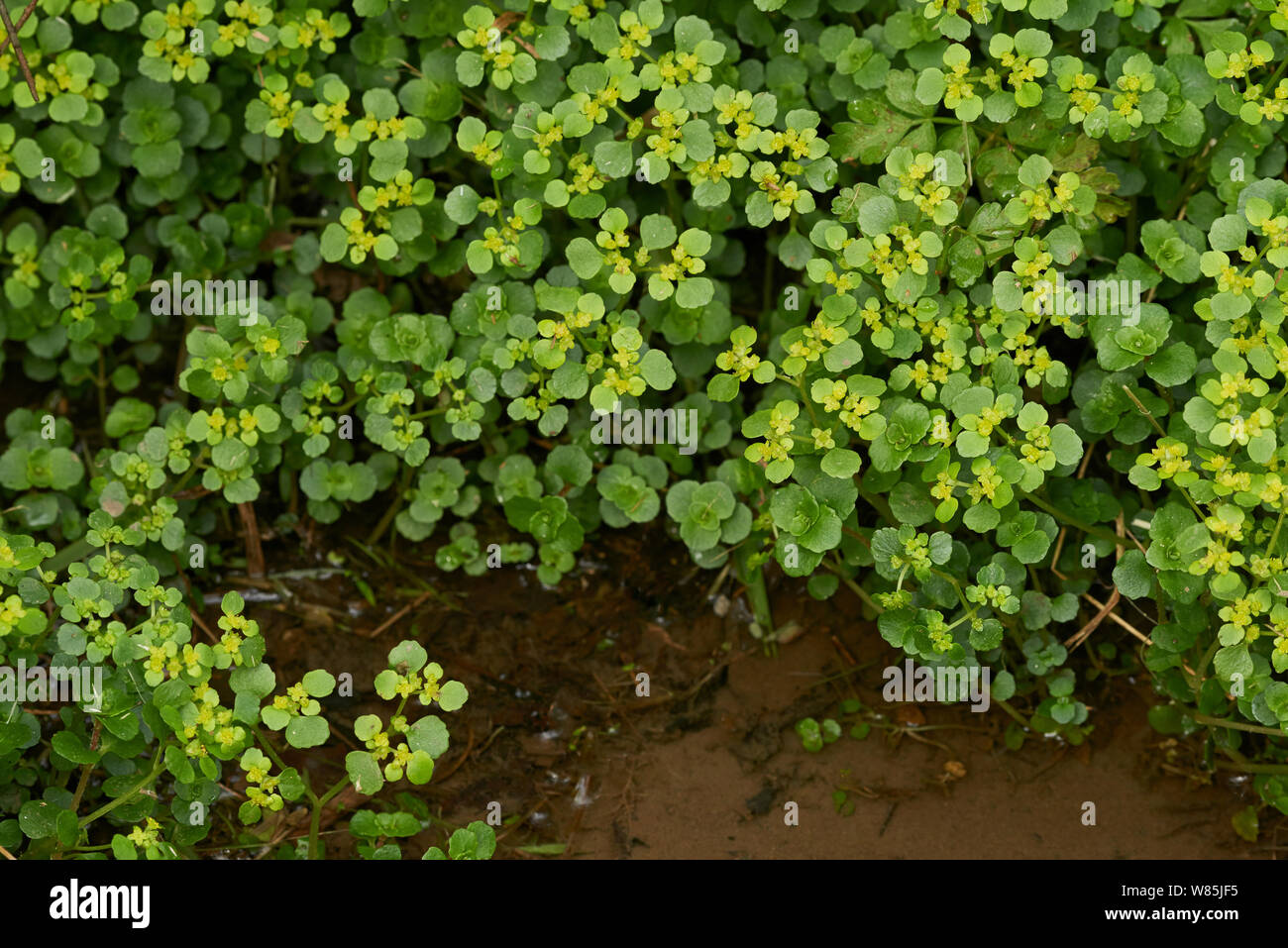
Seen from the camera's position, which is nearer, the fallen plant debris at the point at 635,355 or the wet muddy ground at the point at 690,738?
the fallen plant debris at the point at 635,355

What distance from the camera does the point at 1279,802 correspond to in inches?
122

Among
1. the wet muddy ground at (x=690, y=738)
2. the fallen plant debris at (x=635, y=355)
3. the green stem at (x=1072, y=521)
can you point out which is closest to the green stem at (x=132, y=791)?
the fallen plant debris at (x=635, y=355)

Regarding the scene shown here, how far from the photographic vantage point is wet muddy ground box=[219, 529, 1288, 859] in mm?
3342

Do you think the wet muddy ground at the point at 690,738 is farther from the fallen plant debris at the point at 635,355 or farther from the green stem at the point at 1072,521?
the green stem at the point at 1072,521

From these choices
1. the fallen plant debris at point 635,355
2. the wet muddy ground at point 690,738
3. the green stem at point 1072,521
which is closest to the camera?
the fallen plant debris at point 635,355

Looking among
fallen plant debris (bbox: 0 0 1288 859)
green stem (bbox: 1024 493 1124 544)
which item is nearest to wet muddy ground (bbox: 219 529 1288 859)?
fallen plant debris (bbox: 0 0 1288 859)

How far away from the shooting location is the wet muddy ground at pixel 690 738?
334cm

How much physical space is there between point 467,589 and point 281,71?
5.54 ft

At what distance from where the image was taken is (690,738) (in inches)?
138

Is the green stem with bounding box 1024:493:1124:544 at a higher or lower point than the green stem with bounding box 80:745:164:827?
higher

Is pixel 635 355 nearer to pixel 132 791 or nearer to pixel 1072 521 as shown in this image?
pixel 1072 521

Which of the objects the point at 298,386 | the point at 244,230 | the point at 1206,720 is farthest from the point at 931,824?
the point at 244,230

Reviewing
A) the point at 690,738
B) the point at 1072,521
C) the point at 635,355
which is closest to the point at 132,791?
the point at 690,738

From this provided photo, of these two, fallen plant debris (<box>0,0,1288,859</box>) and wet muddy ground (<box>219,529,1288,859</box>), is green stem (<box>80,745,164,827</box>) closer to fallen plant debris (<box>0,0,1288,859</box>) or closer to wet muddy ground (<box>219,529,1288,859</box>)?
fallen plant debris (<box>0,0,1288,859</box>)
